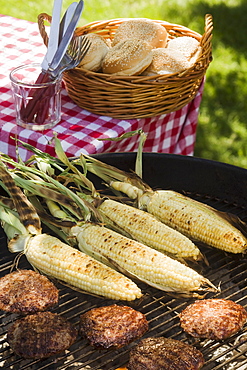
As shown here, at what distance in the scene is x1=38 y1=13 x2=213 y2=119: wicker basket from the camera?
2807mm

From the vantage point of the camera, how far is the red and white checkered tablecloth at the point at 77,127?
2803 millimetres

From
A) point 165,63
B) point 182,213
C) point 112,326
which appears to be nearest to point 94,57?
point 165,63

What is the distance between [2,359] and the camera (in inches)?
65.7

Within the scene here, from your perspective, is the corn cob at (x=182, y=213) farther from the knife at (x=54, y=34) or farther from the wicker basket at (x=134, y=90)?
the knife at (x=54, y=34)

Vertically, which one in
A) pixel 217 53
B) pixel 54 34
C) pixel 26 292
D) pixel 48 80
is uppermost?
pixel 54 34

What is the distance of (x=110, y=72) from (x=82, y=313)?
5.11 ft

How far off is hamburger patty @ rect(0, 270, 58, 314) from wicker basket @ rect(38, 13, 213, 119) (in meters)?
1.30

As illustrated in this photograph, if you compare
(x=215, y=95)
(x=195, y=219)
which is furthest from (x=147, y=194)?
(x=215, y=95)

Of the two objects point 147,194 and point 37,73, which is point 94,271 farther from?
point 37,73

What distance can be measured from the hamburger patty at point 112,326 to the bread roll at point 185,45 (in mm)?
1864

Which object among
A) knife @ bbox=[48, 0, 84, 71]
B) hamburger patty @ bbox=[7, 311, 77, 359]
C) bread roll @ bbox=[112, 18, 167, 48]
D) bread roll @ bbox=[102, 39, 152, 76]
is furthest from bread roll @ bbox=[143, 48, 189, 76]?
hamburger patty @ bbox=[7, 311, 77, 359]

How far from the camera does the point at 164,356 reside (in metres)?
1.62

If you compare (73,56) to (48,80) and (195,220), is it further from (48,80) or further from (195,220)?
(195,220)

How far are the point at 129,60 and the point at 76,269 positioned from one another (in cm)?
143
